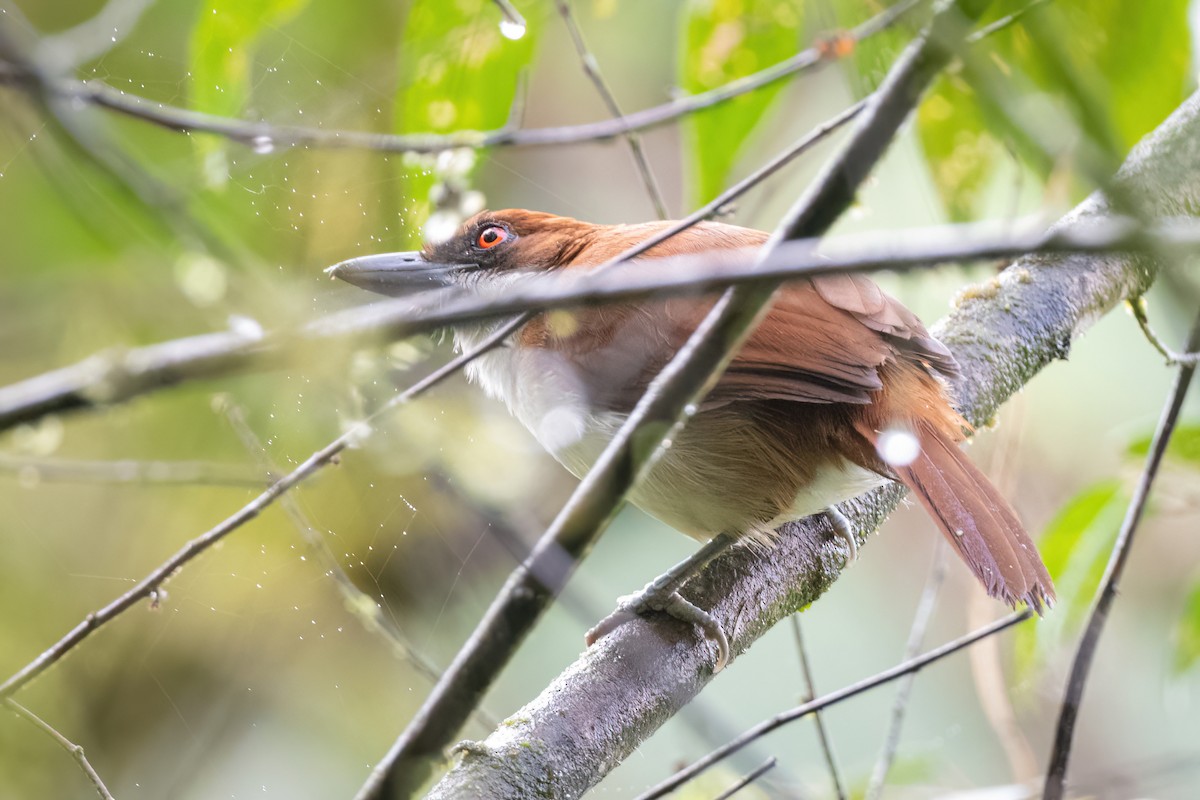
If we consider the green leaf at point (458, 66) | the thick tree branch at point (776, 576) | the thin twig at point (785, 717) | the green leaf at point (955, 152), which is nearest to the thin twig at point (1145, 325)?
the thick tree branch at point (776, 576)

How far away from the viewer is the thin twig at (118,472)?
1.09m

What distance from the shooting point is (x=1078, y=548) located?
6.72ft

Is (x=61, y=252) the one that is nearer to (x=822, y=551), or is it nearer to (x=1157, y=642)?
(x=822, y=551)

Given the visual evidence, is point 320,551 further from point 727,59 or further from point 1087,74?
point 1087,74

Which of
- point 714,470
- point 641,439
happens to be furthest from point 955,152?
point 641,439

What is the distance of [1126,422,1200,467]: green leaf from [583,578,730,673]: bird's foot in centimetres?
93

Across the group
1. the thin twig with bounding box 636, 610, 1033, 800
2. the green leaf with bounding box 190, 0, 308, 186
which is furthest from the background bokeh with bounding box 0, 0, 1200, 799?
the thin twig with bounding box 636, 610, 1033, 800

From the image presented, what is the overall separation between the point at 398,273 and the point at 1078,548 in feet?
5.09

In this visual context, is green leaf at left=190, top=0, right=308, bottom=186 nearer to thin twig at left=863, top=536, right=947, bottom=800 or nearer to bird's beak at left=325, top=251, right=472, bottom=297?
bird's beak at left=325, top=251, right=472, bottom=297

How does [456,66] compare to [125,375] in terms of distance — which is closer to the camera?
[125,375]

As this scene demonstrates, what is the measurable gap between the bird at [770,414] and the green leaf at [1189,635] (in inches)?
20.5

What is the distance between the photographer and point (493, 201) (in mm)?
2881

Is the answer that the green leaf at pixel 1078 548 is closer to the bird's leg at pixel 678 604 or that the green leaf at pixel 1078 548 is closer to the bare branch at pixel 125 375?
the bird's leg at pixel 678 604

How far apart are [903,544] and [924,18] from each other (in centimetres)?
389
